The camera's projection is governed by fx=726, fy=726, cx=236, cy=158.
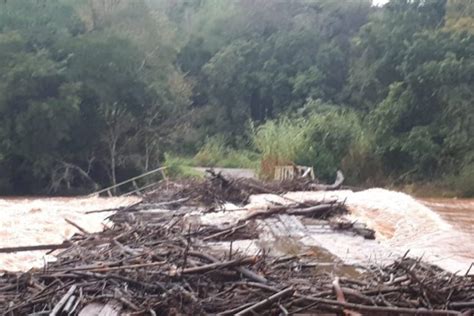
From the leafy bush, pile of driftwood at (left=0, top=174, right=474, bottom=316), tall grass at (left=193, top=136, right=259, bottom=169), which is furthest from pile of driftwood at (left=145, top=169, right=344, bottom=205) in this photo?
tall grass at (left=193, top=136, right=259, bottom=169)

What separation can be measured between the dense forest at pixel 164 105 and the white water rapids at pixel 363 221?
5.90 m

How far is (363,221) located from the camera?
1304 cm

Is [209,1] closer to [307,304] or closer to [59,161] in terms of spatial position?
[59,161]

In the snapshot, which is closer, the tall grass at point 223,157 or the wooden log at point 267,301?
the wooden log at point 267,301

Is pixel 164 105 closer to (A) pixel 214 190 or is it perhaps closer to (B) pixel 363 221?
(A) pixel 214 190

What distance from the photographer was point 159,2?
4725 centimetres

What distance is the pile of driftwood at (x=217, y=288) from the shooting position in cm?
536

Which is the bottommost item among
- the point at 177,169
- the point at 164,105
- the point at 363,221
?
the point at 177,169

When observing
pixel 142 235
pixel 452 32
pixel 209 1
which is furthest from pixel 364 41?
pixel 142 235

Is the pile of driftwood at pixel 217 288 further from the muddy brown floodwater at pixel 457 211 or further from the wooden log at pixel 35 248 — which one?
the muddy brown floodwater at pixel 457 211

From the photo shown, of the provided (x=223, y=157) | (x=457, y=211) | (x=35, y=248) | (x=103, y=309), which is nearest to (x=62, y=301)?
(x=103, y=309)

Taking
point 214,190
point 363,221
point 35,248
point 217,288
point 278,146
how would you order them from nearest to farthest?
point 217,288 → point 35,248 → point 363,221 → point 214,190 → point 278,146

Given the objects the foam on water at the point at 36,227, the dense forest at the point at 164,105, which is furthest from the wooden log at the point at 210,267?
the dense forest at the point at 164,105

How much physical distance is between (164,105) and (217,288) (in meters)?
23.0
